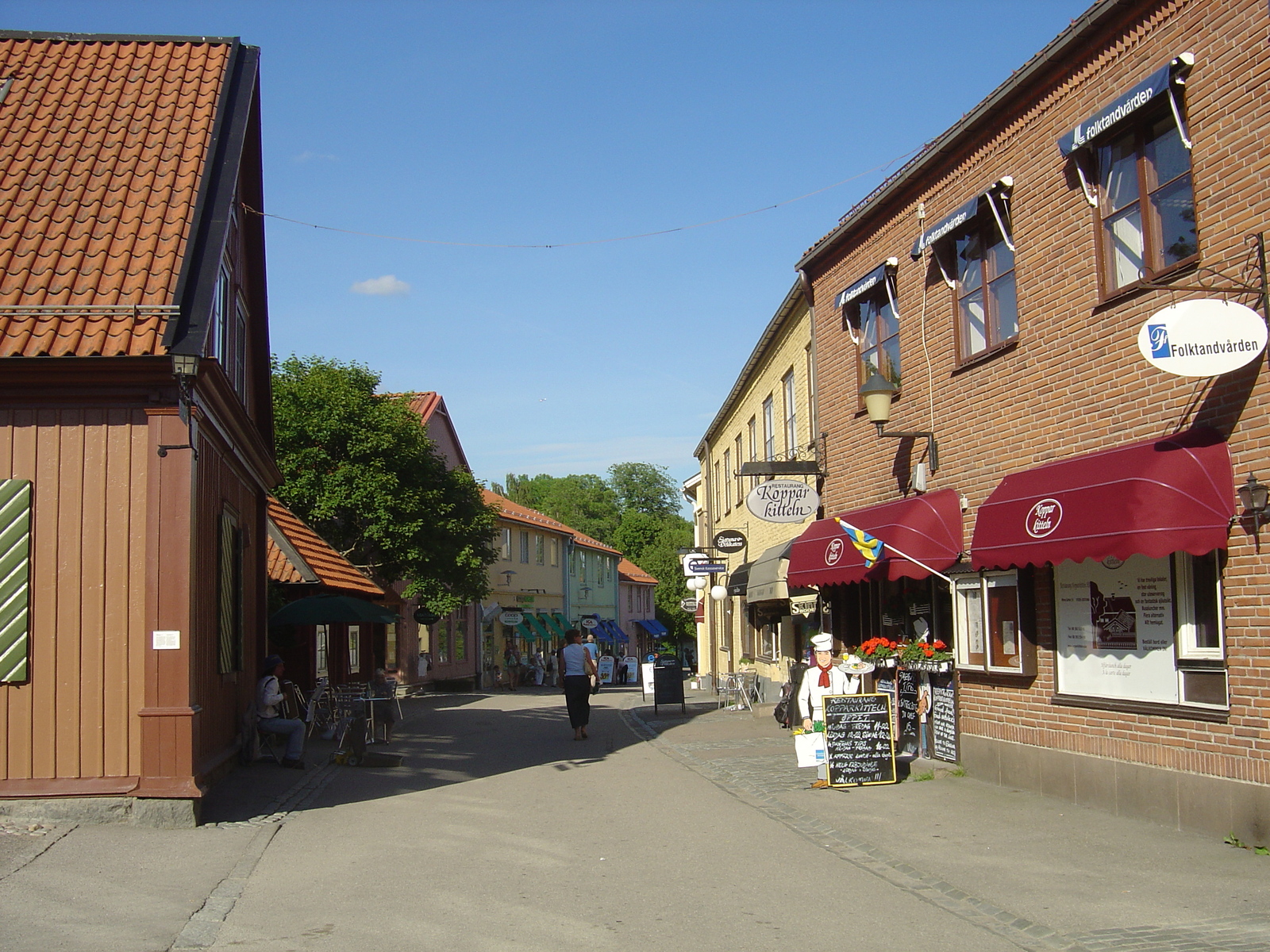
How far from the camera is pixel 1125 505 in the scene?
9.02m

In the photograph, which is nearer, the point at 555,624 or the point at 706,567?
the point at 706,567

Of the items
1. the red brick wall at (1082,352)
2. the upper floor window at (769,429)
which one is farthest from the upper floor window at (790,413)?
the red brick wall at (1082,352)

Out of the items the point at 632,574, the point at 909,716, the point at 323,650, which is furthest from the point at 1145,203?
the point at 632,574

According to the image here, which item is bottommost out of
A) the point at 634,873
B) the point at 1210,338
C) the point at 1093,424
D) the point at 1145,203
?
the point at 634,873

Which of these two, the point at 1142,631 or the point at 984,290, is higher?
the point at 984,290

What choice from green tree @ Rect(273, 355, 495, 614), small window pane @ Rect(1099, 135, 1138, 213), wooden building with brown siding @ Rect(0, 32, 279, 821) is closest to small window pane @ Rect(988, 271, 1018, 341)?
small window pane @ Rect(1099, 135, 1138, 213)

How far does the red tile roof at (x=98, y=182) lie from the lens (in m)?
10.3

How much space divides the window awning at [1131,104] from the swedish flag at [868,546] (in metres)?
4.78

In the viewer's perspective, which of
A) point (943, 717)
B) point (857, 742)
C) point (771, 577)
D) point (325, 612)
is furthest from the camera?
point (771, 577)

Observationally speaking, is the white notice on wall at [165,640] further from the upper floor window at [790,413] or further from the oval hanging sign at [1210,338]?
the upper floor window at [790,413]

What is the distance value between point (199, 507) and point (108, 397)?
1511mm

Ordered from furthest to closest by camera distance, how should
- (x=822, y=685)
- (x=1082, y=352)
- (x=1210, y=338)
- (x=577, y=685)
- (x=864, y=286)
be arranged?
1. (x=577, y=685)
2. (x=864, y=286)
3. (x=822, y=685)
4. (x=1082, y=352)
5. (x=1210, y=338)

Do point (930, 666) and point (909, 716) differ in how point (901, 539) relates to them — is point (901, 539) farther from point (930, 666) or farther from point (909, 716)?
point (909, 716)

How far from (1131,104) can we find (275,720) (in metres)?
11.7
